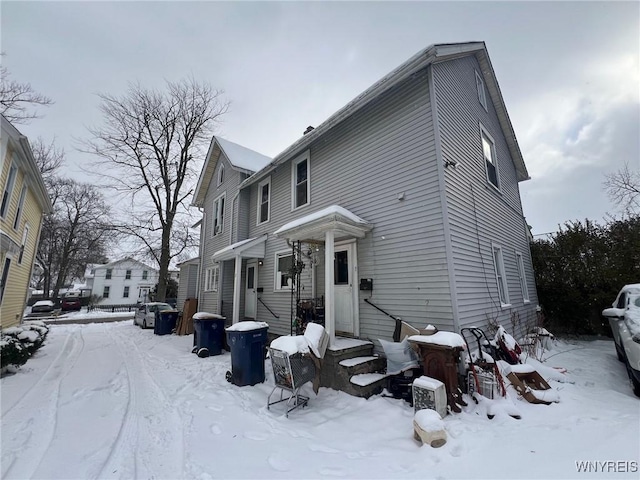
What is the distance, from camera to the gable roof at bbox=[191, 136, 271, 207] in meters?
11.7

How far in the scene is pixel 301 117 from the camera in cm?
1281

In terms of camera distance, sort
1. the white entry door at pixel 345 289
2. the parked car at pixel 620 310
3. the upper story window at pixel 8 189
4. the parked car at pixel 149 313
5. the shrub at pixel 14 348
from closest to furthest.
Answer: the parked car at pixel 620 310 → the shrub at pixel 14 348 → the white entry door at pixel 345 289 → the upper story window at pixel 8 189 → the parked car at pixel 149 313

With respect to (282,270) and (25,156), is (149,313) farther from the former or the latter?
(282,270)

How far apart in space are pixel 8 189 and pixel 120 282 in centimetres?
3705

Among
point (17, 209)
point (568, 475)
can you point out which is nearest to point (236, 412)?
point (568, 475)

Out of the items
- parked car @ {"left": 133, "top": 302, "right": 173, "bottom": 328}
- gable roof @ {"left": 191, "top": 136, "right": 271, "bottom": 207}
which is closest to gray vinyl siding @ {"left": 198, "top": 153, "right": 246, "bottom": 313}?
gable roof @ {"left": 191, "top": 136, "right": 271, "bottom": 207}

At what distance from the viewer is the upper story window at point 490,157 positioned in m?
8.06

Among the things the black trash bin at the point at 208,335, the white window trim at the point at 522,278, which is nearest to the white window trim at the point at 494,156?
the white window trim at the point at 522,278

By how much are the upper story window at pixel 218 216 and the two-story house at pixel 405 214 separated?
12.5 ft

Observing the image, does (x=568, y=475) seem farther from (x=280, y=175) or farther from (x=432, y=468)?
(x=280, y=175)

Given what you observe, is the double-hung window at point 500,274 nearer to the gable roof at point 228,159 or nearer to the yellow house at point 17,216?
the gable roof at point 228,159

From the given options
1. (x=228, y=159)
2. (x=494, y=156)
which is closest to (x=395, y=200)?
(x=494, y=156)

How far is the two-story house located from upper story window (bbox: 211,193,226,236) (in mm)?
3814

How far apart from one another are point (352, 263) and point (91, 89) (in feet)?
59.5
